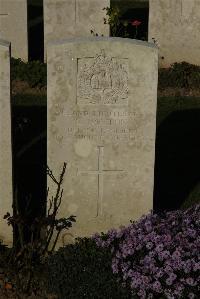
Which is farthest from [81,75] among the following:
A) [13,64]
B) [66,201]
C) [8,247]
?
[13,64]

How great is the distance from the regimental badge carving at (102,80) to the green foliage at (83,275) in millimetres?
1251

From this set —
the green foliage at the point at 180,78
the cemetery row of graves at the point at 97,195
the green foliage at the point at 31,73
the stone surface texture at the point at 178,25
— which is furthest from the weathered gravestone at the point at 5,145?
the stone surface texture at the point at 178,25

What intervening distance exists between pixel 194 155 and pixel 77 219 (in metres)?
3.10

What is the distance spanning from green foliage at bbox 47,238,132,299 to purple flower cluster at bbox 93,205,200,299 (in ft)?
0.27

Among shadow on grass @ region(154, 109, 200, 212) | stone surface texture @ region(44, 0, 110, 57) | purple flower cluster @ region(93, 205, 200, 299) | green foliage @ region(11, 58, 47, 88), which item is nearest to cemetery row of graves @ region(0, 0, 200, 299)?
purple flower cluster @ region(93, 205, 200, 299)

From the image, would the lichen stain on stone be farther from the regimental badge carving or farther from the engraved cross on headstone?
the regimental badge carving

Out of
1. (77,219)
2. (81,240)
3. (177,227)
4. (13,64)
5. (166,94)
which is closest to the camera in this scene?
(177,227)

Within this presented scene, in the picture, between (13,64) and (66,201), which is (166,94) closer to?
(13,64)

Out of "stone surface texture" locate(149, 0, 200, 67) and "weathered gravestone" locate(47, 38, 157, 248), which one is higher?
"stone surface texture" locate(149, 0, 200, 67)

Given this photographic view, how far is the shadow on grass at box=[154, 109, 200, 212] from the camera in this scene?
7.94m

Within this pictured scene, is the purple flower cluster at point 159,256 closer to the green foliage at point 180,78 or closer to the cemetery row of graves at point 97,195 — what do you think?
the cemetery row of graves at point 97,195

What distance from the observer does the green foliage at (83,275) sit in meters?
5.41

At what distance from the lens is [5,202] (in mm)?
6383

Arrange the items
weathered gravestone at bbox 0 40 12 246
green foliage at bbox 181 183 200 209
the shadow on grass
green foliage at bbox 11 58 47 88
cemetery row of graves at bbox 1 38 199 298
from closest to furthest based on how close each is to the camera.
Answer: cemetery row of graves at bbox 1 38 199 298, weathered gravestone at bbox 0 40 12 246, green foliage at bbox 181 183 200 209, the shadow on grass, green foliage at bbox 11 58 47 88
